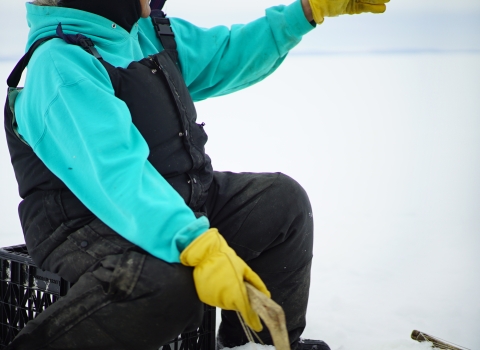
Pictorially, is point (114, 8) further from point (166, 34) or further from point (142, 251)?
point (142, 251)

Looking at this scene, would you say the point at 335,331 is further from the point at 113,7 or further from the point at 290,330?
the point at 113,7

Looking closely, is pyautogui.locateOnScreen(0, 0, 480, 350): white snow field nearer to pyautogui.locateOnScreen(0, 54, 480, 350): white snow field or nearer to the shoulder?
pyautogui.locateOnScreen(0, 54, 480, 350): white snow field

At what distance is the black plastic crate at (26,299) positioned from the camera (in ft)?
4.54

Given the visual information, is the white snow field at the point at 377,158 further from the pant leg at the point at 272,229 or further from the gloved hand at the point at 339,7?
the gloved hand at the point at 339,7

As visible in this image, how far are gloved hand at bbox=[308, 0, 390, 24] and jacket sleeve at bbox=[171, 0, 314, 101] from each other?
0.11 ft

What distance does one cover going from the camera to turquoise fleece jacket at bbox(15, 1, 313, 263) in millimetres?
1075

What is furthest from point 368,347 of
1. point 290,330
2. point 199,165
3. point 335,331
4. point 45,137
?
point 45,137

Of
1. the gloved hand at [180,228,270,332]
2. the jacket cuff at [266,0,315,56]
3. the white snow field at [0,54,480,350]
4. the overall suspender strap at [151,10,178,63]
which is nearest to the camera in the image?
the gloved hand at [180,228,270,332]

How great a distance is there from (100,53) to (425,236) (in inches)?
65.2

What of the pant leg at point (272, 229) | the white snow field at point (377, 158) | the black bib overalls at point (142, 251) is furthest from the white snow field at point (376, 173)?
the black bib overalls at point (142, 251)

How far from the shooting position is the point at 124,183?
3.57ft

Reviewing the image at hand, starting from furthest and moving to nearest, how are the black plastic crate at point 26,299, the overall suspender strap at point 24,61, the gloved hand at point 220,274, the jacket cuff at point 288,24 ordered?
the jacket cuff at point 288,24 < the black plastic crate at point 26,299 < the overall suspender strap at point 24,61 < the gloved hand at point 220,274

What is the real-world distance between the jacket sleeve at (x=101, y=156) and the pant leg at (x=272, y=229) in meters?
0.37

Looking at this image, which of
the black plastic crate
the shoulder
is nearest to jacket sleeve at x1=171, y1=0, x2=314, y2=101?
the shoulder
